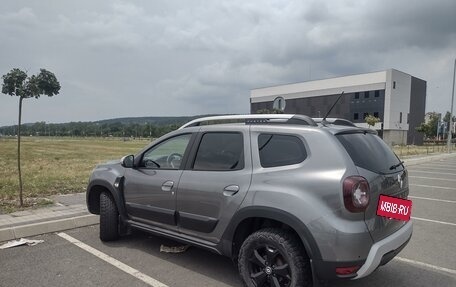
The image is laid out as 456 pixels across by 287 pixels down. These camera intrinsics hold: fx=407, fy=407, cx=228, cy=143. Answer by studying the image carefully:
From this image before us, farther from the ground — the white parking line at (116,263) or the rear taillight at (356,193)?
the rear taillight at (356,193)

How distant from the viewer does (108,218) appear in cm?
558

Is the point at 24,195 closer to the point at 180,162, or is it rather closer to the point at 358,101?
the point at 180,162

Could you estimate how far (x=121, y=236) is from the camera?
5.89m

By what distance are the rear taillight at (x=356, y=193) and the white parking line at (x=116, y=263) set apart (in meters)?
2.13

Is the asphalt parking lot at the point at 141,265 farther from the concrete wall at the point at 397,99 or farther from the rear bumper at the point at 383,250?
the concrete wall at the point at 397,99

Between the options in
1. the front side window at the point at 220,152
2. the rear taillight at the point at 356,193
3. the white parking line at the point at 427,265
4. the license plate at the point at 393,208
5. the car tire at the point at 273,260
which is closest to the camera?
the rear taillight at the point at 356,193

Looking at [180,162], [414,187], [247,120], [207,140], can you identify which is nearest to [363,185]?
[247,120]

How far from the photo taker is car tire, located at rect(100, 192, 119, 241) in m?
5.57

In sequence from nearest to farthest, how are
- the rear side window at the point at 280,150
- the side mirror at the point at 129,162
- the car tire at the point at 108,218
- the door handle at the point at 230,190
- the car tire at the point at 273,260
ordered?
the car tire at the point at 273,260
the rear side window at the point at 280,150
the door handle at the point at 230,190
the side mirror at the point at 129,162
the car tire at the point at 108,218

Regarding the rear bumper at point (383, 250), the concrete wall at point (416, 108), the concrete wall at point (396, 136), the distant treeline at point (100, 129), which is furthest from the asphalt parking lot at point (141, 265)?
the distant treeline at point (100, 129)

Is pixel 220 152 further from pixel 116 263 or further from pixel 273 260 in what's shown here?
pixel 116 263

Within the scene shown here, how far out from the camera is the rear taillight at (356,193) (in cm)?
343

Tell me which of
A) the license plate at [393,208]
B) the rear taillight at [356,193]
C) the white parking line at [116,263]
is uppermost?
the rear taillight at [356,193]

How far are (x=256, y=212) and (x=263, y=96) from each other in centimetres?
10162
